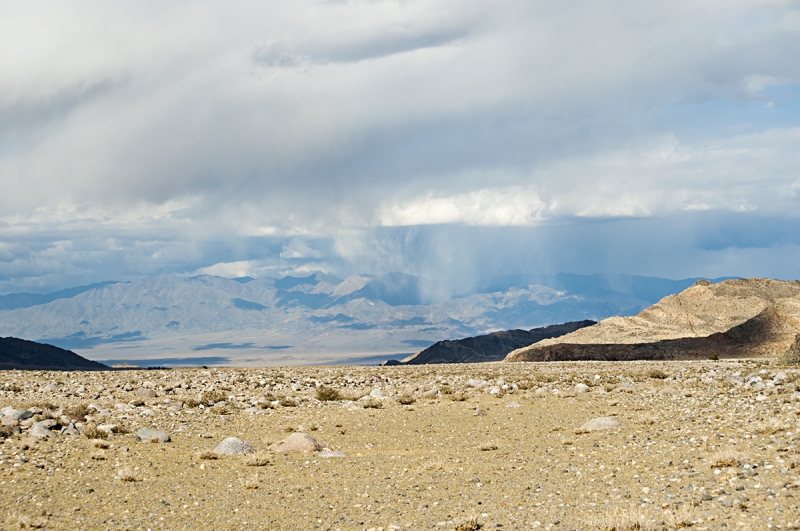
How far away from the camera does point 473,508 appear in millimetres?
12680

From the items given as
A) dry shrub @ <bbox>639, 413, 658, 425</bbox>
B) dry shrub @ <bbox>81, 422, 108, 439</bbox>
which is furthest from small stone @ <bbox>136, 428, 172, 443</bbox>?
dry shrub @ <bbox>639, 413, 658, 425</bbox>

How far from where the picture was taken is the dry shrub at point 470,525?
448 inches

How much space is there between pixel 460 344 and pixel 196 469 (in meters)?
149

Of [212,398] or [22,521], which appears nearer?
[22,521]

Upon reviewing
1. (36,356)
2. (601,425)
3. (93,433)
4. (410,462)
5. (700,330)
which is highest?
(93,433)

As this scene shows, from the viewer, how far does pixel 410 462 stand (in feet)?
55.8

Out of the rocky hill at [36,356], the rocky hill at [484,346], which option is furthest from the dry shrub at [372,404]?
the rocky hill at [36,356]

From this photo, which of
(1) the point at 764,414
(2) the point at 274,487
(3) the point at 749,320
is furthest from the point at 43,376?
(3) the point at 749,320

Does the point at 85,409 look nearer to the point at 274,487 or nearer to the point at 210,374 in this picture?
the point at 274,487

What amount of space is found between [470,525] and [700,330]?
9102cm

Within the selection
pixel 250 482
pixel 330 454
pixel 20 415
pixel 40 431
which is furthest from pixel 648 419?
pixel 20 415

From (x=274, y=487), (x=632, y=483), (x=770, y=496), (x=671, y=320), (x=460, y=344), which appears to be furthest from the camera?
(x=460, y=344)

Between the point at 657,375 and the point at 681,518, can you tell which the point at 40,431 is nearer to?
the point at 681,518

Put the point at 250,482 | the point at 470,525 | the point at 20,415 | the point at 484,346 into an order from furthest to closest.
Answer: the point at 484,346 < the point at 20,415 < the point at 250,482 < the point at 470,525
